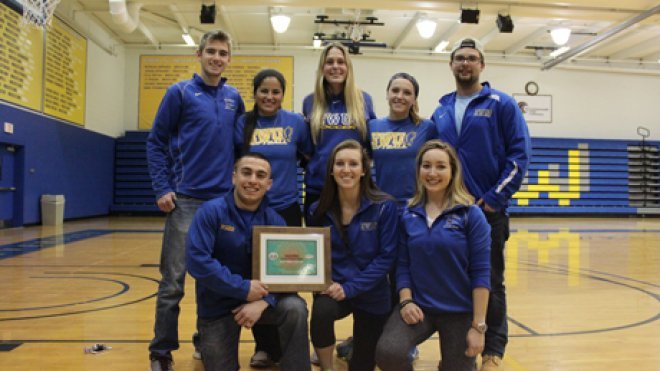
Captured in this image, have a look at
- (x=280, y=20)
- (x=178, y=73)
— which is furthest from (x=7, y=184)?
(x=280, y=20)

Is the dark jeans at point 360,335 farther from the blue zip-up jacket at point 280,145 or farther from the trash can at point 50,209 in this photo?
the trash can at point 50,209

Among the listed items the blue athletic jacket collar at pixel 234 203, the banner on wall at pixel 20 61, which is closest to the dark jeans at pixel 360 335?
the blue athletic jacket collar at pixel 234 203

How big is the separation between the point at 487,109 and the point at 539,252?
5.04 metres

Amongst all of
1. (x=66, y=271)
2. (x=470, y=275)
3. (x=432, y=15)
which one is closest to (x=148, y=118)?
(x=432, y=15)

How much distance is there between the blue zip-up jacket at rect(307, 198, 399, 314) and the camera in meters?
2.27

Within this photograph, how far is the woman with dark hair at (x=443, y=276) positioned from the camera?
209 cm

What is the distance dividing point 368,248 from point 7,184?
30.6ft

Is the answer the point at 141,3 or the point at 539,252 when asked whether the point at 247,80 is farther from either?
the point at 539,252

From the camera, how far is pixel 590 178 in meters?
14.5

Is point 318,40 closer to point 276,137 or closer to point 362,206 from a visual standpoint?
point 276,137

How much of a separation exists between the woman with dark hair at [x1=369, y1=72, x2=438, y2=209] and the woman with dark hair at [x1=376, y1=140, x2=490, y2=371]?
390 mm

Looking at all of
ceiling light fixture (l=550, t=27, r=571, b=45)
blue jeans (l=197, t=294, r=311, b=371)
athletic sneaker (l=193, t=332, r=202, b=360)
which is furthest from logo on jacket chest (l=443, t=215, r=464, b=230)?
ceiling light fixture (l=550, t=27, r=571, b=45)

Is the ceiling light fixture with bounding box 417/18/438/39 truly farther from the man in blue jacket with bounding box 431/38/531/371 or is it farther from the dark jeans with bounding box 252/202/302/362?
the dark jeans with bounding box 252/202/302/362

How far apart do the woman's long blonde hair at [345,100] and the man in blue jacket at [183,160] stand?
0.46 meters
